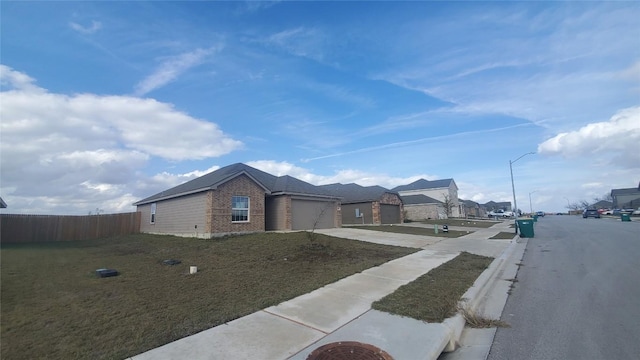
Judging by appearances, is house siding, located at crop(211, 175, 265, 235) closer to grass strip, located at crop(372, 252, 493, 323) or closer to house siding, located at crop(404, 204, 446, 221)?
grass strip, located at crop(372, 252, 493, 323)

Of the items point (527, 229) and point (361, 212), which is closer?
point (527, 229)

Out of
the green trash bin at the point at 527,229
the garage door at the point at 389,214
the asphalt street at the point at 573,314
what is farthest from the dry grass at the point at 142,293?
the garage door at the point at 389,214

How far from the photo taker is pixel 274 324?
4.84 m

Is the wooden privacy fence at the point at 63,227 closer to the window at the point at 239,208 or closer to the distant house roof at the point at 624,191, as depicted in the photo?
the window at the point at 239,208

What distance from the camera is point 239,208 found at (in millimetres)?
18203

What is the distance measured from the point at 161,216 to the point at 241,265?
16.0 meters

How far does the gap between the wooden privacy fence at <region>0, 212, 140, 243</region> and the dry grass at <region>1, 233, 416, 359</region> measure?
6.72 meters

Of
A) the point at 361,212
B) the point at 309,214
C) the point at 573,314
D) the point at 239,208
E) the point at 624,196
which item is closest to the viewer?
the point at 573,314

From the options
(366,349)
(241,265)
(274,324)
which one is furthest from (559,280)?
(241,265)

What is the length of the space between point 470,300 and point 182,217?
17.9 meters

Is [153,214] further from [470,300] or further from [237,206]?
[470,300]

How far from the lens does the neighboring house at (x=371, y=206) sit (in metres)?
31.6

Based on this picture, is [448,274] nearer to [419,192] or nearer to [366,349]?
[366,349]

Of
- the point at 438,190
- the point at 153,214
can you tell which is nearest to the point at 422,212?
the point at 438,190
